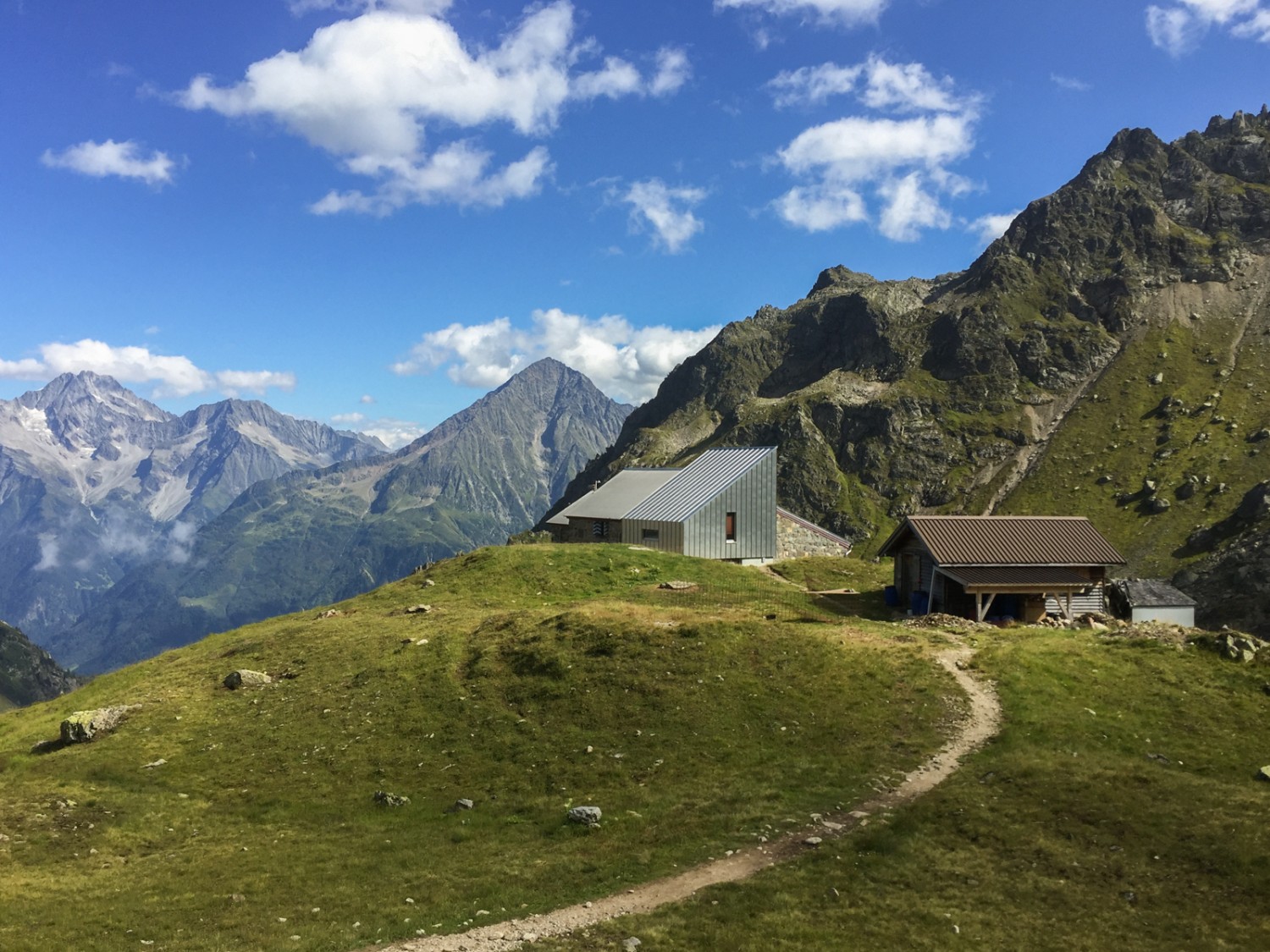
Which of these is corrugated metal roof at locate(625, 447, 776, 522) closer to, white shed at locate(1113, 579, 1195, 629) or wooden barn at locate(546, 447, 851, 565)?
wooden barn at locate(546, 447, 851, 565)

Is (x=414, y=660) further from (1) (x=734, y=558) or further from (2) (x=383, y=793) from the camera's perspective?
(1) (x=734, y=558)

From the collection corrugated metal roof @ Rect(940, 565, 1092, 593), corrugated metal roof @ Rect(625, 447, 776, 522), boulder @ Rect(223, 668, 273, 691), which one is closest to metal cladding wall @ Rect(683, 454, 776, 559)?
corrugated metal roof @ Rect(625, 447, 776, 522)

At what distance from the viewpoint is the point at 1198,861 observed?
55.6 ft

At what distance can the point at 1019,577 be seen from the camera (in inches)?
1833

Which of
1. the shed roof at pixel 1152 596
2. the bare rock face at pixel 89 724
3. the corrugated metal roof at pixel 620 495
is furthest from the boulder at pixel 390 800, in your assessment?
the shed roof at pixel 1152 596

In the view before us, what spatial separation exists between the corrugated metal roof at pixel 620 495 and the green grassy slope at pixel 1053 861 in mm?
51747

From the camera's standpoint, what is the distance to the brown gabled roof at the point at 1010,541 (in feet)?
155

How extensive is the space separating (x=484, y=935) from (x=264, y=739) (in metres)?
19.3

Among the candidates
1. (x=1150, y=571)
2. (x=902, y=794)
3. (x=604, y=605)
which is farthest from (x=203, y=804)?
(x=1150, y=571)

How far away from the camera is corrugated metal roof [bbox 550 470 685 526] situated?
76.6 m

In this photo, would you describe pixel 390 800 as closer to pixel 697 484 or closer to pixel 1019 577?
pixel 1019 577

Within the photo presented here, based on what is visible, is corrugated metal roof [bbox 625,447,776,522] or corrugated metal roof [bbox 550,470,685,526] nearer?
corrugated metal roof [bbox 625,447,776,522]

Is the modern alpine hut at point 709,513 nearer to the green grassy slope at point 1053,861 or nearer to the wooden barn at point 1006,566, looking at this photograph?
the wooden barn at point 1006,566

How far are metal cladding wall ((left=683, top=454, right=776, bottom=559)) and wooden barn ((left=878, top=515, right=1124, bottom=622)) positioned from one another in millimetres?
19943
